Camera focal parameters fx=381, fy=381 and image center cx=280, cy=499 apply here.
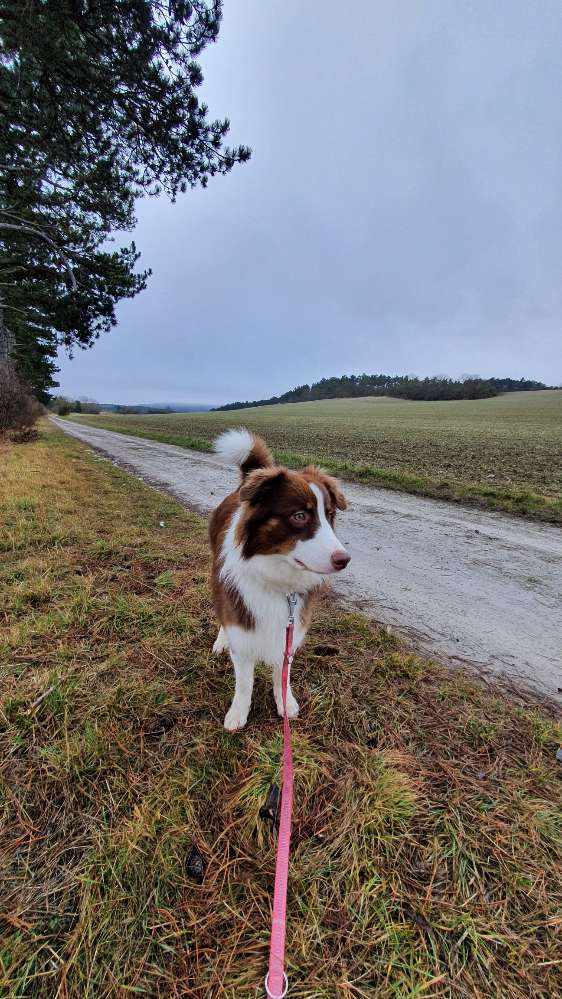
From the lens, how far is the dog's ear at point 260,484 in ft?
7.88

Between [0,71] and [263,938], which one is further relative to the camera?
[0,71]

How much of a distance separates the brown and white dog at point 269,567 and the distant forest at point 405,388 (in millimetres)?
91723

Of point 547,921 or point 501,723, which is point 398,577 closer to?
point 501,723

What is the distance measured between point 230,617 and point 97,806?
1.13m

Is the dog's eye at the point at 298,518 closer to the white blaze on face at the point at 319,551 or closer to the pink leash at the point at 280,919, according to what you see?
the white blaze on face at the point at 319,551

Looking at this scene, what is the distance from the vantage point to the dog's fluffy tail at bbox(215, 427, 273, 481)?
293 centimetres

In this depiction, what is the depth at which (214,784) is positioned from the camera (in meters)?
2.00

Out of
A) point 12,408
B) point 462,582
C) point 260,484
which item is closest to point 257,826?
point 260,484

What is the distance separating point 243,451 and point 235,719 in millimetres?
1829

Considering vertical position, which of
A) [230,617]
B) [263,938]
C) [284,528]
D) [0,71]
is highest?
[0,71]

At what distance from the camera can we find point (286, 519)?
240 cm

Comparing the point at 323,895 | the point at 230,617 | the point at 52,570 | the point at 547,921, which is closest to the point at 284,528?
the point at 230,617

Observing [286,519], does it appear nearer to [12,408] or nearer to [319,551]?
[319,551]

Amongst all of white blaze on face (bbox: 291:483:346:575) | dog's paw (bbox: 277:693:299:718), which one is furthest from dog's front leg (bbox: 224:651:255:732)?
white blaze on face (bbox: 291:483:346:575)
